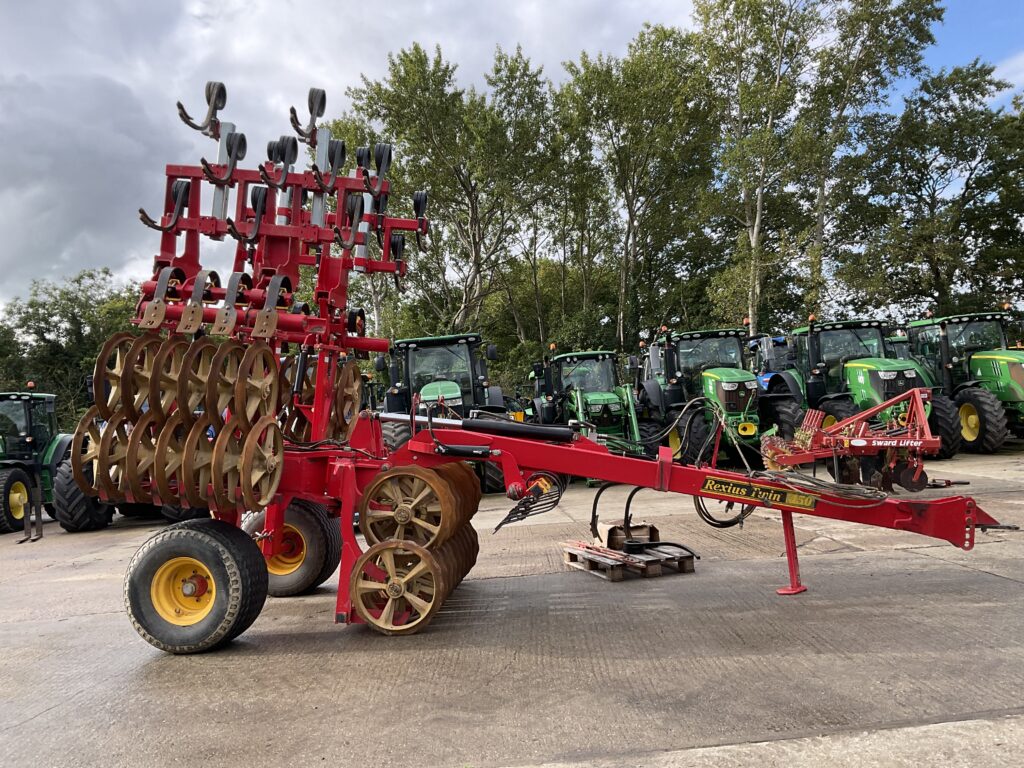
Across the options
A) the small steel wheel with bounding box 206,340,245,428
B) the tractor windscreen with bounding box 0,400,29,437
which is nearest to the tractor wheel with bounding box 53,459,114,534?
the tractor windscreen with bounding box 0,400,29,437

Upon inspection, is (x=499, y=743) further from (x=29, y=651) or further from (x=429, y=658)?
(x=29, y=651)

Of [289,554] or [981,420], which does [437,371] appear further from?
[981,420]

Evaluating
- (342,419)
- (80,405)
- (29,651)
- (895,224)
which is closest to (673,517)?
(342,419)

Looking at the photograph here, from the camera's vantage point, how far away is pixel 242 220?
638cm

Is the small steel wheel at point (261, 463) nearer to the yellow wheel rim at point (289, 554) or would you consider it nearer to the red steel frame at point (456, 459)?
the red steel frame at point (456, 459)

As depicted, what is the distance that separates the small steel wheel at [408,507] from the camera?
4.52m

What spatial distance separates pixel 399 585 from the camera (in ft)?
14.5

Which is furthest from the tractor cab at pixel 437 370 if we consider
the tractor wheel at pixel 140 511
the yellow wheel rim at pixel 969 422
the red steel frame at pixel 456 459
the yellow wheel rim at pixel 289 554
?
the yellow wheel rim at pixel 969 422

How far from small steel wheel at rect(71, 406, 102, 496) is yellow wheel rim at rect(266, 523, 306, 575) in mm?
1691

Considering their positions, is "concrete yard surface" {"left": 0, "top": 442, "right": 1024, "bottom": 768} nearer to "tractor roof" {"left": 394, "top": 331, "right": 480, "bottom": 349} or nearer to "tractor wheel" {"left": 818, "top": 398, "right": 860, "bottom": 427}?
"tractor wheel" {"left": 818, "top": 398, "right": 860, "bottom": 427}

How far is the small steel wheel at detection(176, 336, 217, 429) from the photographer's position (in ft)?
13.8

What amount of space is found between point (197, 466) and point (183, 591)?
0.86m

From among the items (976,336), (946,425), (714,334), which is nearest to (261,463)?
(714,334)

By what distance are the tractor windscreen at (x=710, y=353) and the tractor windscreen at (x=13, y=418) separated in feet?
40.6
